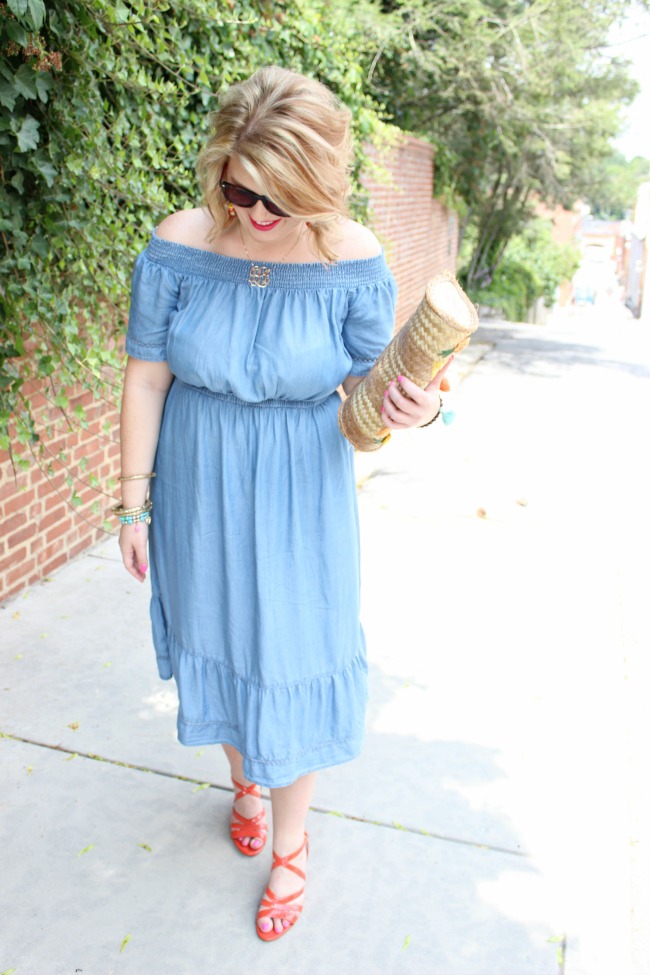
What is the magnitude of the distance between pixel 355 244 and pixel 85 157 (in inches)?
66.5

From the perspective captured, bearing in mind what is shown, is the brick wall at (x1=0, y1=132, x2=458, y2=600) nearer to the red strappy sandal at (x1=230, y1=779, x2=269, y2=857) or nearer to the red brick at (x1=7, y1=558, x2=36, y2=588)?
the red brick at (x1=7, y1=558, x2=36, y2=588)

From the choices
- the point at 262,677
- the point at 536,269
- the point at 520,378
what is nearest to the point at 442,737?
the point at 262,677

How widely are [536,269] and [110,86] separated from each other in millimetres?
21983

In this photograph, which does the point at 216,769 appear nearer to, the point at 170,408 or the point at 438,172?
the point at 170,408

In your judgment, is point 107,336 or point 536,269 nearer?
point 107,336

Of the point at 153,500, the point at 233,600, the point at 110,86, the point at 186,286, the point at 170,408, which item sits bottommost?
the point at 233,600

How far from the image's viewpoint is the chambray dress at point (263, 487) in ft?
6.35

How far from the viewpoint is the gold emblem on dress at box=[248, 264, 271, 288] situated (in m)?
1.95

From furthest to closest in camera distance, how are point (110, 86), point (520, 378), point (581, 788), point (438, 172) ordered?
point (438, 172) → point (520, 378) → point (110, 86) → point (581, 788)

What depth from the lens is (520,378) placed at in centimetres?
966

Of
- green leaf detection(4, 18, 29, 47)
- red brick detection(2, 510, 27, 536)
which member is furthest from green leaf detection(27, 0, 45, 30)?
red brick detection(2, 510, 27, 536)

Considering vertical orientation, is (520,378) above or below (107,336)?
below

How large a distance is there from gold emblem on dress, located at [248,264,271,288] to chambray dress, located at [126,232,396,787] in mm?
11

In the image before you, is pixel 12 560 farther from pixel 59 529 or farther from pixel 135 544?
pixel 135 544
